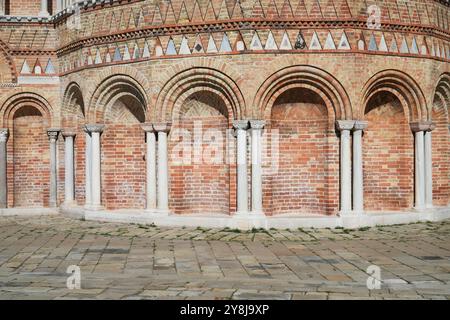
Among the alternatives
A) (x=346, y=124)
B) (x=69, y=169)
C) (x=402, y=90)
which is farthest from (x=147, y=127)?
(x=402, y=90)

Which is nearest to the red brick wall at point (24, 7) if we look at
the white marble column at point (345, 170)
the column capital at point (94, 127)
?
the column capital at point (94, 127)

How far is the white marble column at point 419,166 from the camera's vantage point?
618 inches

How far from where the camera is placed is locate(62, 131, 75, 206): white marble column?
1831 centimetres

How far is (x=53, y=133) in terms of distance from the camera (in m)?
18.8

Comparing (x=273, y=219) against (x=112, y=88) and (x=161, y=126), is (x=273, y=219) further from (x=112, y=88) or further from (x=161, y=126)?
(x=112, y=88)

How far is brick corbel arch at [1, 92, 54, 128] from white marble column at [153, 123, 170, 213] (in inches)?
197

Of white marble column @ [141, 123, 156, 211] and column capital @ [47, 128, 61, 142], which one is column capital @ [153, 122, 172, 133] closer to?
white marble column @ [141, 123, 156, 211]

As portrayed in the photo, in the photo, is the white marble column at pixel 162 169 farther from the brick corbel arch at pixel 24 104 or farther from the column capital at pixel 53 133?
the brick corbel arch at pixel 24 104

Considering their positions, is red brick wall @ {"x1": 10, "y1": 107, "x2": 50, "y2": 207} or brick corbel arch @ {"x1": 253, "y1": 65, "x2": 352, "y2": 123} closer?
brick corbel arch @ {"x1": 253, "y1": 65, "x2": 352, "y2": 123}

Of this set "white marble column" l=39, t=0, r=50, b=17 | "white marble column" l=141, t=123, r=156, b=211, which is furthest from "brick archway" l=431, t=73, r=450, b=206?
"white marble column" l=39, t=0, r=50, b=17

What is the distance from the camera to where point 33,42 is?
18.8m

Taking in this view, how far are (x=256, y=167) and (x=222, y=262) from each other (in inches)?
183

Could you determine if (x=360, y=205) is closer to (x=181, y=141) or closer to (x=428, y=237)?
(x=428, y=237)
